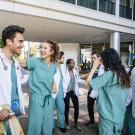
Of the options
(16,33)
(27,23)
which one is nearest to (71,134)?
(16,33)

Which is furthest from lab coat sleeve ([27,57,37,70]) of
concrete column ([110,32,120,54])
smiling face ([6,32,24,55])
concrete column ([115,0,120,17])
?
concrete column ([110,32,120,54])

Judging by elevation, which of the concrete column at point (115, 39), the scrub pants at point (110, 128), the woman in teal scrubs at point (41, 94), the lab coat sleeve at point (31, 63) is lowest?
the scrub pants at point (110, 128)

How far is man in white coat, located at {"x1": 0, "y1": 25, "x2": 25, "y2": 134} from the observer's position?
314 cm

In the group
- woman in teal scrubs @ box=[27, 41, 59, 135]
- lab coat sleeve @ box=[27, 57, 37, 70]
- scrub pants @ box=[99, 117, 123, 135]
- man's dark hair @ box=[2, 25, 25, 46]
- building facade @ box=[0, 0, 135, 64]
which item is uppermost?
building facade @ box=[0, 0, 135, 64]

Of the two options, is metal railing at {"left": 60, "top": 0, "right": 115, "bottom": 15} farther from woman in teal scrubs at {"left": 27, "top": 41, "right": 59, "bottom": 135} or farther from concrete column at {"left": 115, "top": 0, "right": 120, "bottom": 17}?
woman in teal scrubs at {"left": 27, "top": 41, "right": 59, "bottom": 135}

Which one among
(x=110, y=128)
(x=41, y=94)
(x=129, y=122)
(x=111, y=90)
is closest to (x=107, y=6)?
(x=129, y=122)

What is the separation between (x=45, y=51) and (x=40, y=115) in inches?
37.8

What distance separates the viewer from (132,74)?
5.31m

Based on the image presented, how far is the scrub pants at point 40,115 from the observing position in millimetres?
4754

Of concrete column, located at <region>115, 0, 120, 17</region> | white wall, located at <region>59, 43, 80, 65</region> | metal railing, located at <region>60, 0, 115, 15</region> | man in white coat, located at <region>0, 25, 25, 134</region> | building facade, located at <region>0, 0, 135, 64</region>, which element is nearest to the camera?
man in white coat, located at <region>0, 25, 25, 134</region>

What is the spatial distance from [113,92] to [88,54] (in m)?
26.6

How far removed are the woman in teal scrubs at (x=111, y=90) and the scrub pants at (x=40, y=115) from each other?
767mm

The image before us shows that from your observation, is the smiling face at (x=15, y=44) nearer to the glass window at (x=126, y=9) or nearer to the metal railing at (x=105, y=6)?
the metal railing at (x=105, y=6)

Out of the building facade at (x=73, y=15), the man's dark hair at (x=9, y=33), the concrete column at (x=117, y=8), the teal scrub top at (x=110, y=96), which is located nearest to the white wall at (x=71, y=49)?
the building facade at (x=73, y=15)
